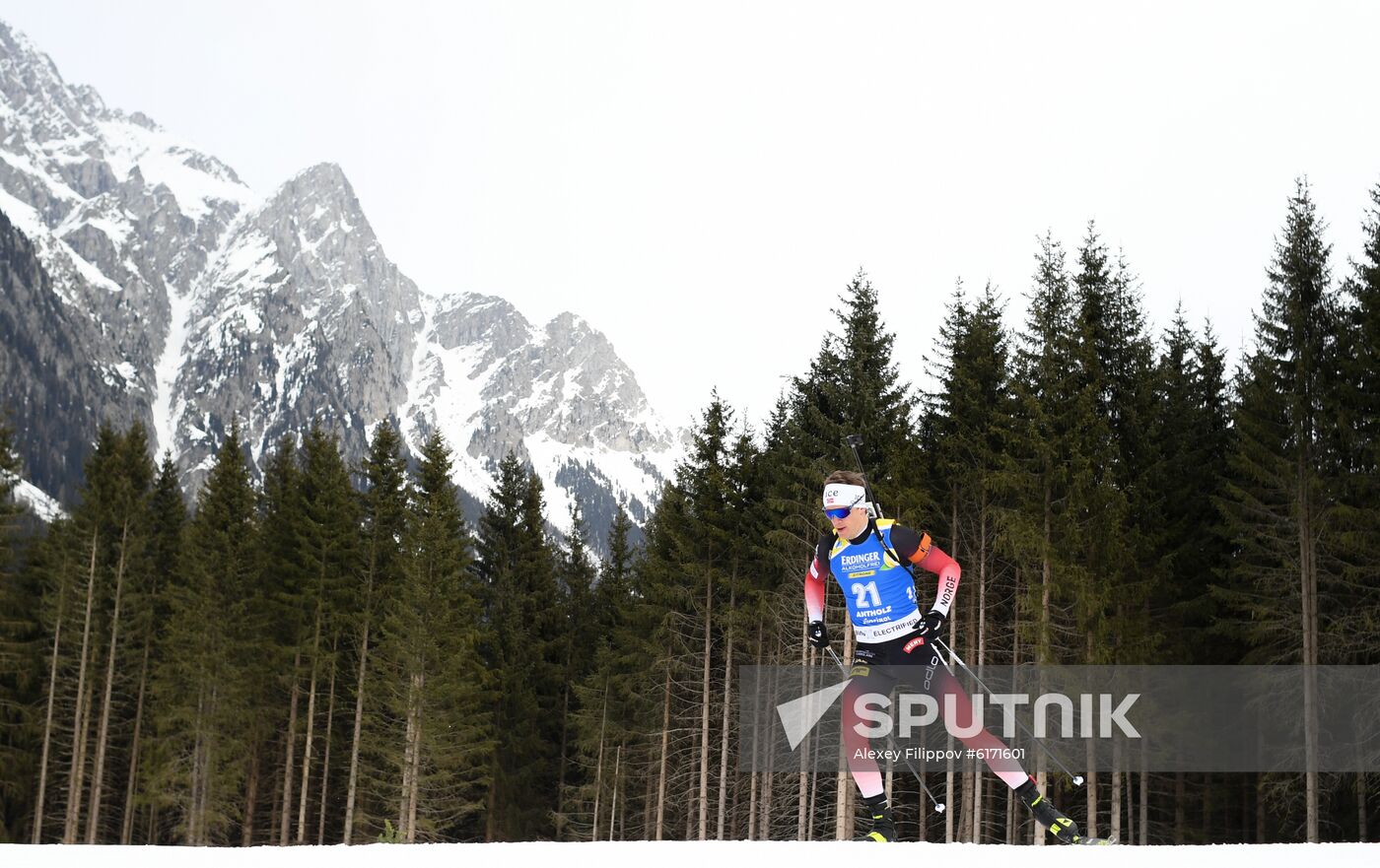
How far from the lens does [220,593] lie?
100ft

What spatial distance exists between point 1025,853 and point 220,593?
2997cm

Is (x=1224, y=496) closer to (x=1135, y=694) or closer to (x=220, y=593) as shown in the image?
(x=1135, y=694)

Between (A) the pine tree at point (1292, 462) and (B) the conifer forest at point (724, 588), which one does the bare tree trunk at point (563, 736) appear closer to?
(B) the conifer forest at point (724, 588)

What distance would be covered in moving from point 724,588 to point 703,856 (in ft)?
71.4

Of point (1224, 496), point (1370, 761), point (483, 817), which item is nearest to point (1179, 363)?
point (1224, 496)

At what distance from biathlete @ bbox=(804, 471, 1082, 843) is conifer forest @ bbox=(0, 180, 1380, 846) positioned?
10.5 m

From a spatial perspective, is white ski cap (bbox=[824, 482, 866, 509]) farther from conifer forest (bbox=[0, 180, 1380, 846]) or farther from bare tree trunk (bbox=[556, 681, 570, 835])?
bare tree trunk (bbox=[556, 681, 570, 835])

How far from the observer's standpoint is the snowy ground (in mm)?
5312

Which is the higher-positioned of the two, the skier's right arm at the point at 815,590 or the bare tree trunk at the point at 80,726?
the skier's right arm at the point at 815,590

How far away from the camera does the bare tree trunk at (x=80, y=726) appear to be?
3017 centimetres

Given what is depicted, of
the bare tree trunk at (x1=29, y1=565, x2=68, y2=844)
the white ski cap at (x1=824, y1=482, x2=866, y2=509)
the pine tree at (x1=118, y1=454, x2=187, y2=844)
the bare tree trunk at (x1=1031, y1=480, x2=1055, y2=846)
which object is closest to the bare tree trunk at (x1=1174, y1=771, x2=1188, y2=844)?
the bare tree trunk at (x1=1031, y1=480, x2=1055, y2=846)

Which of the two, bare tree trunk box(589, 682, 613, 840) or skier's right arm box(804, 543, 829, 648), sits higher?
skier's right arm box(804, 543, 829, 648)

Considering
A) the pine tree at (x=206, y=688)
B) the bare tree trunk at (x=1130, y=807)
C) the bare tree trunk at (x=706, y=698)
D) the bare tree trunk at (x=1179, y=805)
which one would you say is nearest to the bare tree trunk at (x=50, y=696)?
the pine tree at (x=206, y=688)

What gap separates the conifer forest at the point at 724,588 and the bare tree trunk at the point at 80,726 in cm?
26
